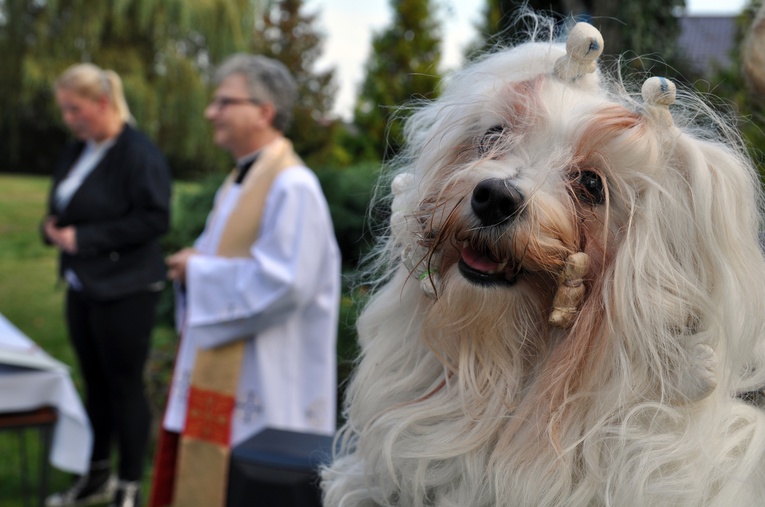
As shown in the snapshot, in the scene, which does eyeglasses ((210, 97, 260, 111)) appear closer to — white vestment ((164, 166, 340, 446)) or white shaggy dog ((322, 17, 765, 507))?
white vestment ((164, 166, 340, 446))

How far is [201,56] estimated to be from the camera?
15.3 m

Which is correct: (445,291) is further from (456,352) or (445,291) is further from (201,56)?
(201,56)

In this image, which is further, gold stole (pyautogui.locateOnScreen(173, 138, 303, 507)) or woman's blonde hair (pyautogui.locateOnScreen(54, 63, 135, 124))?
woman's blonde hair (pyautogui.locateOnScreen(54, 63, 135, 124))

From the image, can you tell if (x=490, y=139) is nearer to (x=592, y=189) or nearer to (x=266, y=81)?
(x=592, y=189)

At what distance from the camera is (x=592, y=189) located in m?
1.21

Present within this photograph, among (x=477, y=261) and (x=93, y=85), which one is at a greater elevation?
(x=477, y=261)

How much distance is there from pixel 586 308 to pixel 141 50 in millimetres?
15019

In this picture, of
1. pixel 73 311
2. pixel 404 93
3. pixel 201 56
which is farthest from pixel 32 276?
pixel 73 311

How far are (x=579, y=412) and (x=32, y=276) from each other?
12.3 m

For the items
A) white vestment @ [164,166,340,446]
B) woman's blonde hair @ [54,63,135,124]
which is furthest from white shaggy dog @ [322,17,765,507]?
woman's blonde hair @ [54,63,135,124]

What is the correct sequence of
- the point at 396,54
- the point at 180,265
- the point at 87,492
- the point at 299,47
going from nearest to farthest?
the point at 180,265 < the point at 87,492 < the point at 396,54 < the point at 299,47

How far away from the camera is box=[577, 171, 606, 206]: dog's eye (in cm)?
120

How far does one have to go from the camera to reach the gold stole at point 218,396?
10.9ft

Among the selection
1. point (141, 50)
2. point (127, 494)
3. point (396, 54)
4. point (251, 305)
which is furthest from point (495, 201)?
point (141, 50)
